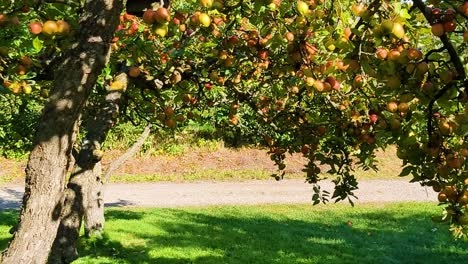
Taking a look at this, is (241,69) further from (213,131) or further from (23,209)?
(213,131)

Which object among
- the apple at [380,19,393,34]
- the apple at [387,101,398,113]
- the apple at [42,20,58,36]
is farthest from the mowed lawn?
the apple at [380,19,393,34]

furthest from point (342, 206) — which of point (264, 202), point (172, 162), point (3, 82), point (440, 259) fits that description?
point (3, 82)

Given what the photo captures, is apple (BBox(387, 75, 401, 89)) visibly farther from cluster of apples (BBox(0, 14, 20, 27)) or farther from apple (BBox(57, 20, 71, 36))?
cluster of apples (BBox(0, 14, 20, 27))

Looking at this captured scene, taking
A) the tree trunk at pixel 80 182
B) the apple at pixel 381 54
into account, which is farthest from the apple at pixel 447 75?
the tree trunk at pixel 80 182

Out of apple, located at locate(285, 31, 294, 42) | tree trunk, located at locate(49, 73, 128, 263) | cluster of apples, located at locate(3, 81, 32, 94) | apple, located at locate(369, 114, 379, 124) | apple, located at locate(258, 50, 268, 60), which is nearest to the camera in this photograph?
apple, located at locate(285, 31, 294, 42)

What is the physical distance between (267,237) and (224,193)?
5.84 m

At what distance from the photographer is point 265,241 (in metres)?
10.6

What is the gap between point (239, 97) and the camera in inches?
231

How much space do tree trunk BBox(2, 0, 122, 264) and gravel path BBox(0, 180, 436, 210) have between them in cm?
1219

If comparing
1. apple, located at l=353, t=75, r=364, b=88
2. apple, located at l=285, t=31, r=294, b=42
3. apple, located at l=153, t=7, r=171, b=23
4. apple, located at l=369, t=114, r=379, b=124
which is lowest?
apple, located at l=353, t=75, r=364, b=88

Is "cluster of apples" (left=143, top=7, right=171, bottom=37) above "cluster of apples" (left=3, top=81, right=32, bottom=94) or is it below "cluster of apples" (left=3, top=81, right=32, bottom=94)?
above

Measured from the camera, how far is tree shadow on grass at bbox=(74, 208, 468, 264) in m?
9.32

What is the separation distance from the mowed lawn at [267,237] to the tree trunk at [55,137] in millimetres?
6216

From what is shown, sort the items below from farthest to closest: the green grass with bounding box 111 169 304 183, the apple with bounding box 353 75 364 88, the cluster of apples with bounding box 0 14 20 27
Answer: the green grass with bounding box 111 169 304 183 → the apple with bounding box 353 75 364 88 → the cluster of apples with bounding box 0 14 20 27
